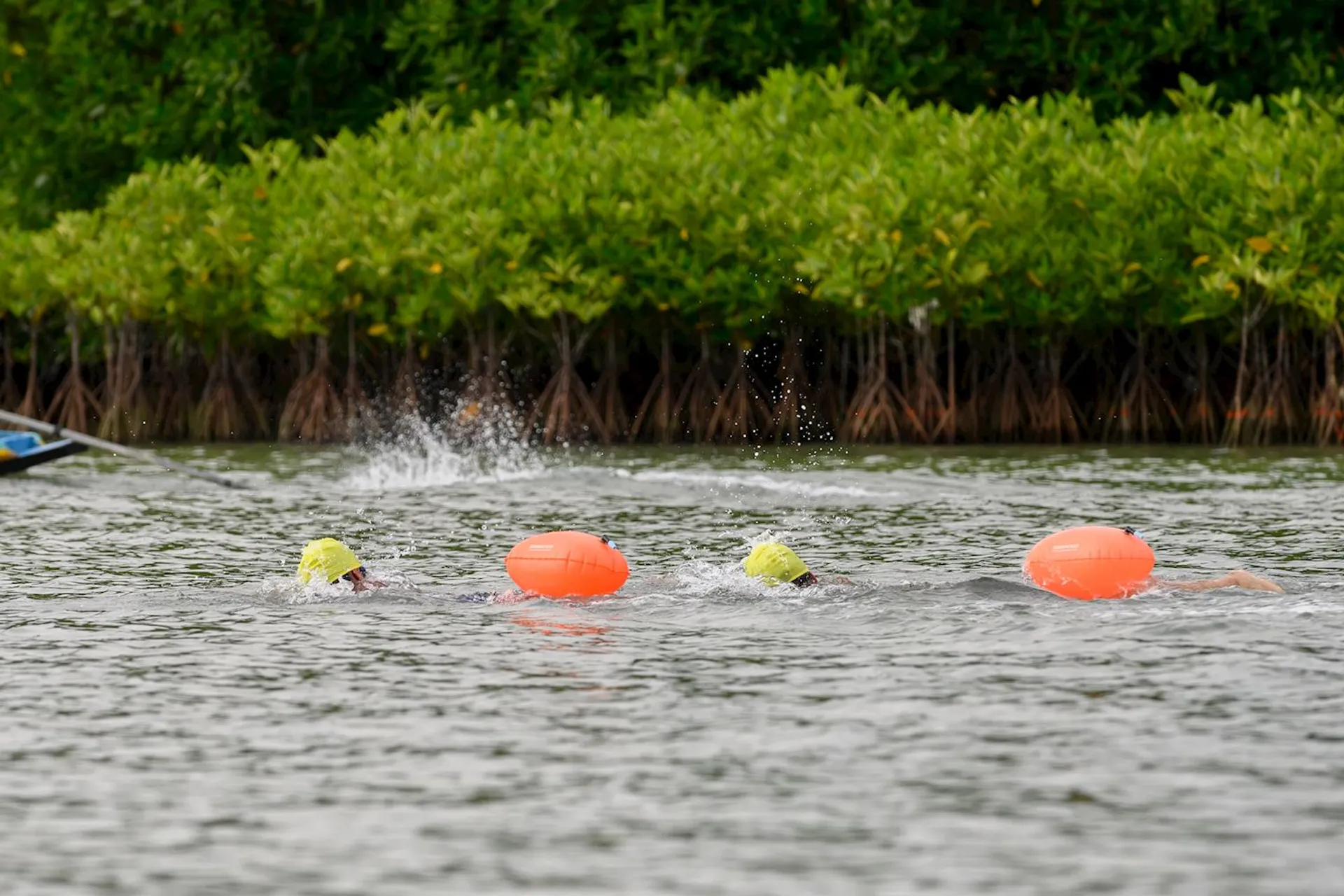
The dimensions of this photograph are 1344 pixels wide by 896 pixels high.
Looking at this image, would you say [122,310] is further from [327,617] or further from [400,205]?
[327,617]

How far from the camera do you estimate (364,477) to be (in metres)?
24.7

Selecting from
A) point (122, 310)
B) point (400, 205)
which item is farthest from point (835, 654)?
point (122, 310)

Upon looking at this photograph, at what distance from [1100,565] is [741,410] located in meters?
18.1

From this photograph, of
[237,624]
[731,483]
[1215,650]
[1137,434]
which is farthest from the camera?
[1137,434]

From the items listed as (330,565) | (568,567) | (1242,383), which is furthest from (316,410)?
(568,567)

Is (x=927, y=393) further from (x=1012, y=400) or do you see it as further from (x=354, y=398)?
(x=354, y=398)

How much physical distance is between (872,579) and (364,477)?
10564 millimetres

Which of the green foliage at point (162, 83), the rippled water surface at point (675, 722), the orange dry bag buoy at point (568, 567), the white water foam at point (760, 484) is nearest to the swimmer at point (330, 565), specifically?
the rippled water surface at point (675, 722)

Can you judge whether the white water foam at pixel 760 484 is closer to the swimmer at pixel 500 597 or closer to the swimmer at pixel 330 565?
the swimmer at pixel 500 597

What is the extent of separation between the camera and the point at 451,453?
28.6 m

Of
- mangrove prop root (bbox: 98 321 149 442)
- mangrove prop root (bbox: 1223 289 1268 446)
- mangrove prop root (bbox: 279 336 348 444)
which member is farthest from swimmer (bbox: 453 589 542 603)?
mangrove prop root (bbox: 98 321 149 442)

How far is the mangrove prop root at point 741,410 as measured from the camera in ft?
102

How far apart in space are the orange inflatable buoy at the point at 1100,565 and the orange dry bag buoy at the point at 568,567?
2320 mm

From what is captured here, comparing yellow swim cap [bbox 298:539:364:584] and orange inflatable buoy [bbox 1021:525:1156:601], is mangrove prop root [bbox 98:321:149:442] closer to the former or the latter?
yellow swim cap [bbox 298:539:364:584]
